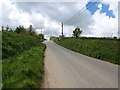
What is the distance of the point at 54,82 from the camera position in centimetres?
1160

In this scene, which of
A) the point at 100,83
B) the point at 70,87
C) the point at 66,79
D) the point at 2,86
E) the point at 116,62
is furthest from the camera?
the point at 116,62

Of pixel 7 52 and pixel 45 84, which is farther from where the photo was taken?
pixel 7 52

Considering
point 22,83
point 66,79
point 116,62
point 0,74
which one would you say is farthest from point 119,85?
point 116,62

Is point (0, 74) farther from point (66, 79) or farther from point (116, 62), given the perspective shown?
point (116, 62)

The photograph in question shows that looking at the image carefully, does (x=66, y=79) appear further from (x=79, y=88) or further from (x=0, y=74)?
(x=0, y=74)

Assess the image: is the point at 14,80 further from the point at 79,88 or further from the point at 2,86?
the point at 79,88

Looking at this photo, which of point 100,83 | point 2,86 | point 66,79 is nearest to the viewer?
point 2,86

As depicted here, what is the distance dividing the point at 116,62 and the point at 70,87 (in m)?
11.3

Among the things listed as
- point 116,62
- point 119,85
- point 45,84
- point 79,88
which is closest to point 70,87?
point 79,88

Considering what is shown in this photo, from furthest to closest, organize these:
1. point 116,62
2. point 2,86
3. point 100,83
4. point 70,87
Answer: point 116,62, point 100,83, point 70,87, point 2,86

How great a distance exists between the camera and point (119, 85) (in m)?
10.8

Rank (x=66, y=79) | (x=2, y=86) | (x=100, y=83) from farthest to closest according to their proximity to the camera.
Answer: (x=66, y=79) → (x=100, y=83) → (x=2, y=86)

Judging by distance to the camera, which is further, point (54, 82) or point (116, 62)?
point (116, 62)

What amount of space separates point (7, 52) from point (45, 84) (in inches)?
424
